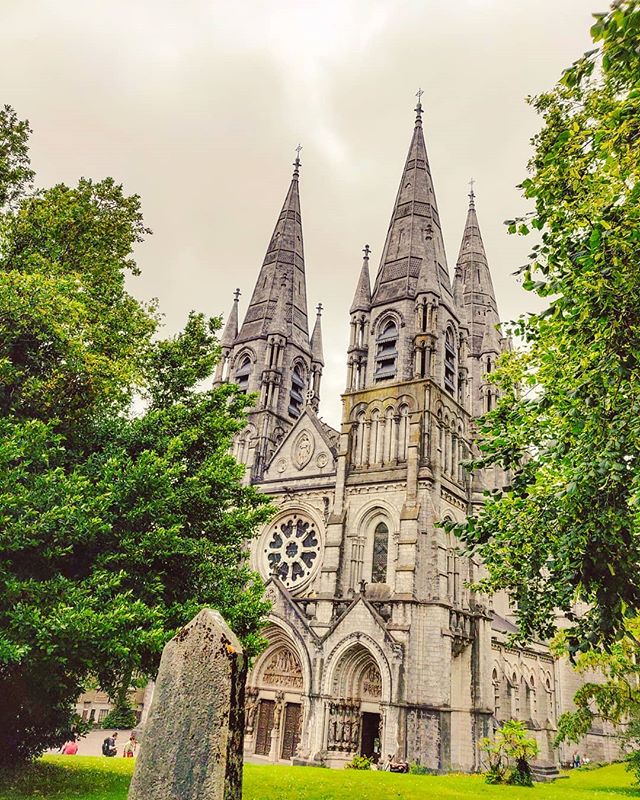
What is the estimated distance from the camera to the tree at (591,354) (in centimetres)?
793

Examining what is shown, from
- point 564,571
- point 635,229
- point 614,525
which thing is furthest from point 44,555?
point 635,229

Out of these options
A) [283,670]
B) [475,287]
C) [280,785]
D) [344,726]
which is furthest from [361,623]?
[475,287]

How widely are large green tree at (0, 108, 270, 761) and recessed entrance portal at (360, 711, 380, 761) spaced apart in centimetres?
1623

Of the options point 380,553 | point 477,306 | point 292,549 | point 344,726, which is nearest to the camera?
point 344,726

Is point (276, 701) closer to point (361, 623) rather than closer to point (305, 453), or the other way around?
point (361, 623)

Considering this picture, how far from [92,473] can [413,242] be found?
29.5m

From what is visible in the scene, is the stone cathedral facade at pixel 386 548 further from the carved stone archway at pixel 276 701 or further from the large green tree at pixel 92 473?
the large green tree at pixel 92 473

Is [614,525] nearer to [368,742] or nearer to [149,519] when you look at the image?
[149,519]

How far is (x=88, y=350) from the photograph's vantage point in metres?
13.0

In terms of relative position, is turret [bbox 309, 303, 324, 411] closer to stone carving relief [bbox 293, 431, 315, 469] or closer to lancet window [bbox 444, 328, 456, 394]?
stone carving relief [bbox 293, 431, 315, 469]

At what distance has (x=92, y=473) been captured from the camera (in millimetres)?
12156

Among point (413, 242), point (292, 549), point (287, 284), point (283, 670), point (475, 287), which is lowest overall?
point (283, 670)

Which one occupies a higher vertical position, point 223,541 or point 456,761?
point 223,541

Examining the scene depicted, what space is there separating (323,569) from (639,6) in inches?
1069
